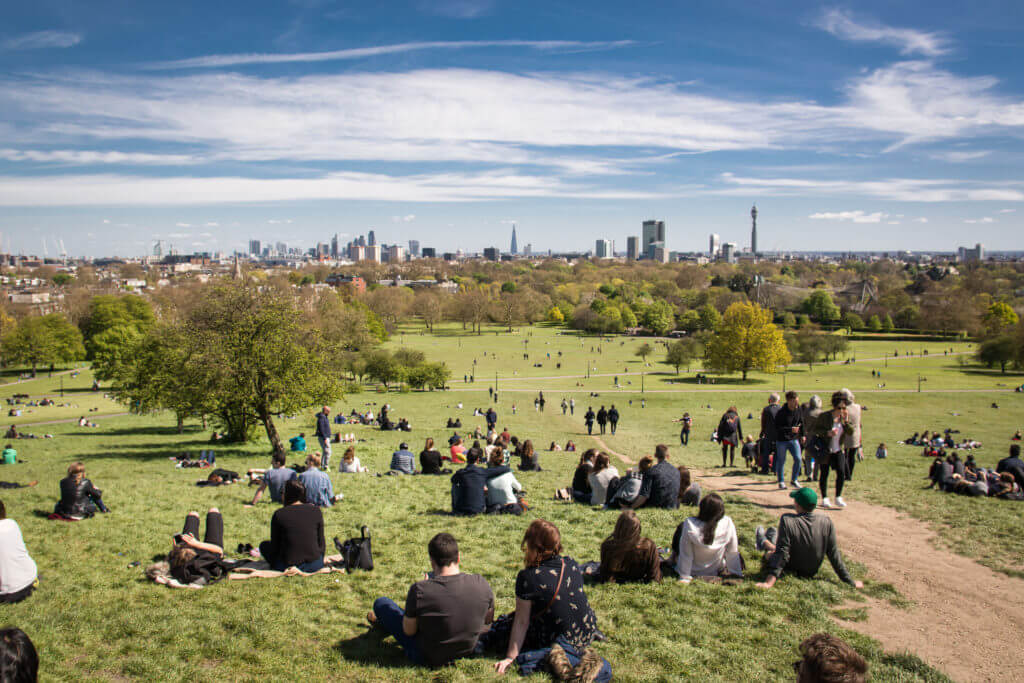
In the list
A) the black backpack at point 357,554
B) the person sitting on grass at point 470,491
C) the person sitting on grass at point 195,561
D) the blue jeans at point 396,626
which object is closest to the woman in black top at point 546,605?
the blue jeans at point 396,626

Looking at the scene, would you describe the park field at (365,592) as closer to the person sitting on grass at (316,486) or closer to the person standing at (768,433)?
the person sitting on grass at (316,486)

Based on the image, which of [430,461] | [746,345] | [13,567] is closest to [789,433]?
[430,461]

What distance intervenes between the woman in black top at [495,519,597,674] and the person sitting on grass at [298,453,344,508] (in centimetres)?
576

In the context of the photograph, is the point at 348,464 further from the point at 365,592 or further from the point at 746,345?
the point at 746,345

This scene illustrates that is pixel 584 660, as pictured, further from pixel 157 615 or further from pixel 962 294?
pixel 962 294

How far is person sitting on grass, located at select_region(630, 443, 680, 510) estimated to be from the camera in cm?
1036

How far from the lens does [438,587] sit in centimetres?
539

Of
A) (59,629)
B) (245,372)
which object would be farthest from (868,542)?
(245,372)

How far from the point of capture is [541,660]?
538 centimetres

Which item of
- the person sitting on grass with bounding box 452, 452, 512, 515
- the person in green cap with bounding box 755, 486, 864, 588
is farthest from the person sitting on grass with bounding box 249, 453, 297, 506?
→ the person in green cap with bounding box 755, 486, 864, 588

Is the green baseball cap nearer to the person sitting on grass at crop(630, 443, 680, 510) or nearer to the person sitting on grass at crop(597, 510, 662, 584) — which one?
the person sitting on grass at crop(597, 510, 662, 584)

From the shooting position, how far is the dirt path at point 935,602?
19.7 feet

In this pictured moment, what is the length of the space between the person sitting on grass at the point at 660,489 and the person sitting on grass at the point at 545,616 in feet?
16.1

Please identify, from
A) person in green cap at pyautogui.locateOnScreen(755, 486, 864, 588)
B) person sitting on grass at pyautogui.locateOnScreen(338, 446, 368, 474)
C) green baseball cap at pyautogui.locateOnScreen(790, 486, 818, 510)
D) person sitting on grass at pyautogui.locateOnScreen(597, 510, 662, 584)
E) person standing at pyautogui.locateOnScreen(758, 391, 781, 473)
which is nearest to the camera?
green baseball cap at pyautogui.locateOnScreen(790, 486, 818, 510)
